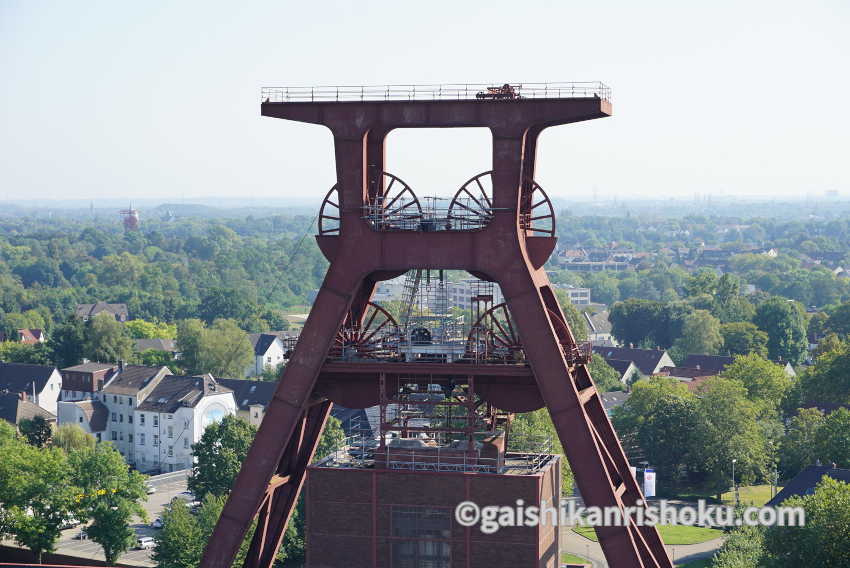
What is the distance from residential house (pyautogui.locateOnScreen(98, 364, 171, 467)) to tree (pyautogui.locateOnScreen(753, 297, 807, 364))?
8104cm

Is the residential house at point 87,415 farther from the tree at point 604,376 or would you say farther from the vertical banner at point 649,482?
the vertical banner at point 649,482

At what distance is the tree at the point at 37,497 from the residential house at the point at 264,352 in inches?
3312

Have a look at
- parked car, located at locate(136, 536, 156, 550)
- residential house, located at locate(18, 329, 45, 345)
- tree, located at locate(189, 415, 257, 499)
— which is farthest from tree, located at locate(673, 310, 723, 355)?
parked car, located at locate(136, 536, 156, 550)

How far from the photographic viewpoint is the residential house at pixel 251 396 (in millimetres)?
124688

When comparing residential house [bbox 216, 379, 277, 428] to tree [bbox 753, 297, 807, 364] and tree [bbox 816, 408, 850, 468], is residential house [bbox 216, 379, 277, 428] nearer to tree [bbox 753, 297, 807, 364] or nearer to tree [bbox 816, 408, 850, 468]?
tree [bbox 816, 408, 850, 468]

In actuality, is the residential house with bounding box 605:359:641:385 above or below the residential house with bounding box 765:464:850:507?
below

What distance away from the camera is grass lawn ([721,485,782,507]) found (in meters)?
101

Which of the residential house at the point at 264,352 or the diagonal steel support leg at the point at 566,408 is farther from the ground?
the diagonal steel support leg at the point at 566,408

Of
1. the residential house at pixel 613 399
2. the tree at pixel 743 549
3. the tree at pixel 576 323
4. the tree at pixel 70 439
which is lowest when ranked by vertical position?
the residential house at pixel 613 399

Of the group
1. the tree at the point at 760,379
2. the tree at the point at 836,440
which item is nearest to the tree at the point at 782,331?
the tree at the point at 760,379

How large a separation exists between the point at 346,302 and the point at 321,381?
3297mm

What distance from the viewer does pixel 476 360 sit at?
146ft

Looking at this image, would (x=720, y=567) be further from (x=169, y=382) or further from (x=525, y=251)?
(x=169, y=382)

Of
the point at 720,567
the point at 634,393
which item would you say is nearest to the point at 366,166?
the point at 720,567
